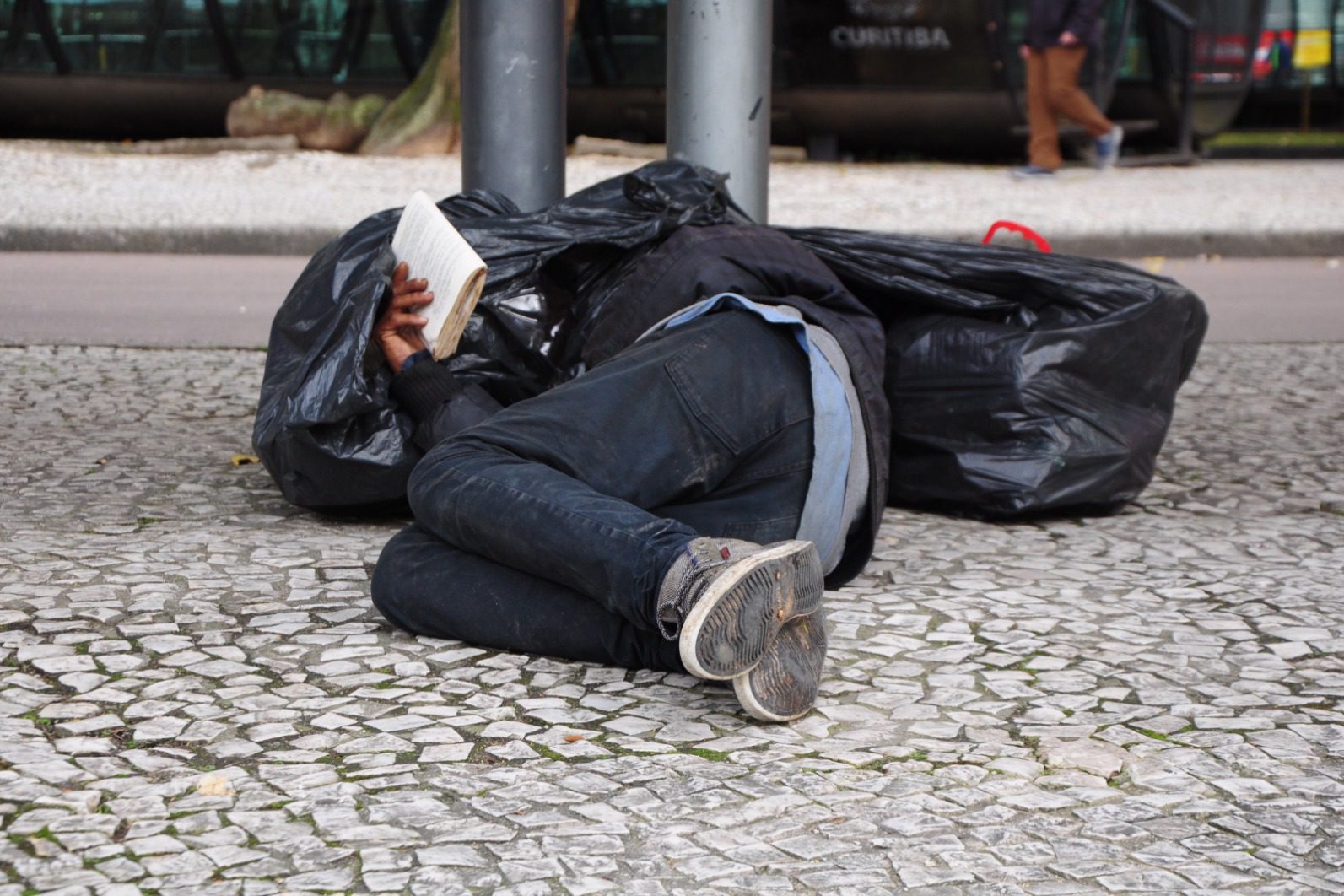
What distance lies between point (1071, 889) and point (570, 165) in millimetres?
9553

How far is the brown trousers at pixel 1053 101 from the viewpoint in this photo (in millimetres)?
10703

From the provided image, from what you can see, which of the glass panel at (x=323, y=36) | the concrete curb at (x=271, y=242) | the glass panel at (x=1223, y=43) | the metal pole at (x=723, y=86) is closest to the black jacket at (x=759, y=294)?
the metal pole at (x=723, y=86)

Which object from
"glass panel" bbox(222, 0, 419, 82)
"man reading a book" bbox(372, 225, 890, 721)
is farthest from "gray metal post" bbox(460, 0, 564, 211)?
"glass panel" bbox(222, 0, 419, 82)

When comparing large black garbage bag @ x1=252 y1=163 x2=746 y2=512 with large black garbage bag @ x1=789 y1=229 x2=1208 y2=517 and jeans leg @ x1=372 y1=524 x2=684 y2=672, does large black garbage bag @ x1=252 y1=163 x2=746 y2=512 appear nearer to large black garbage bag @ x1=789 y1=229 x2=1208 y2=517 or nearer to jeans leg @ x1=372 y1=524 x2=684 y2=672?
large black garbage bag @ x1=789 y1=229 x2=1208 y2=517

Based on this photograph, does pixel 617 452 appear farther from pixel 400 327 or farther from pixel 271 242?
pixel 271 242

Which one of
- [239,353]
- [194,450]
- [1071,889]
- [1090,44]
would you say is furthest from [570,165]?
[1071,889]

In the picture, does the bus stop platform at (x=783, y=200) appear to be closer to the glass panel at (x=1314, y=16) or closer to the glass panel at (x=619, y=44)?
the glass panel at (x=619, y=44)

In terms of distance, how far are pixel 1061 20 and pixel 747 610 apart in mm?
9006

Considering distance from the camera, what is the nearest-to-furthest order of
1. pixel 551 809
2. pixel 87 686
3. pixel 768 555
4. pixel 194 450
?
pixel 551 809
pixel 768 555
pixel 87 686
pixel 194 450

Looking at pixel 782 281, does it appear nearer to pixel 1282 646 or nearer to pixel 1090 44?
pixel 1282 646

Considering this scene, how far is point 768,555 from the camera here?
2.46 metres

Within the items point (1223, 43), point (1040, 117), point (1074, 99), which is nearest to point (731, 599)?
point (1074, 99)

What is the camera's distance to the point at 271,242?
29.5ft

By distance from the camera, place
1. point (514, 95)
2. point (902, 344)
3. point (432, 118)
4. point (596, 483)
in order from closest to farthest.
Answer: point (596, 483)
point (902, 344)
point (514, 95)
point (432, 118)
